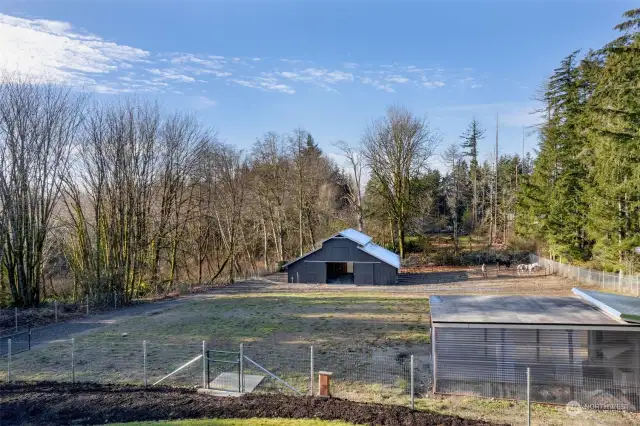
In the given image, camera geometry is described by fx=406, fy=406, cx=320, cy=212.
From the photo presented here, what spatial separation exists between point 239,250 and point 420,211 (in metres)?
20.0

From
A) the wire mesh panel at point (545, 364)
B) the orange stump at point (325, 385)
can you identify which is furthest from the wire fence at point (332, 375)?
the orange stump at point (325, 385)

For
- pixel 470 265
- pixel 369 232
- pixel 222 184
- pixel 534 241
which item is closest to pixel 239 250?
pixel 222 184

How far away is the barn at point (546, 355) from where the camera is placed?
895 centimetres

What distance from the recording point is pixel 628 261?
22141 mm

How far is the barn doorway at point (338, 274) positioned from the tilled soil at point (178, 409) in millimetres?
24550

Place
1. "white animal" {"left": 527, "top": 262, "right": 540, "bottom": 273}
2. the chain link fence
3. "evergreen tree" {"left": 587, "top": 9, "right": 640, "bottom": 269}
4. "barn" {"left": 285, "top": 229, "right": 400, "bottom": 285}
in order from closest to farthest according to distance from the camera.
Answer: the chain link fence < "evergreen tree" {"left": 587, "top": 9, "right": 640, "bottom": 269} < "barn" {"left": 285, "top": 229, "right": 400, "bottom": 285} < "white animal" {"left": 527, "top": 262, "right": 540, "bottom": 273}

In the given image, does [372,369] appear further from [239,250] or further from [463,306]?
[239,250]

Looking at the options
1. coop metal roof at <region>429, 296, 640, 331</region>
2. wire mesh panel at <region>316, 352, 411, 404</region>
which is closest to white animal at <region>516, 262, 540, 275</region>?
coop metal roof at <region>429, 296, 640, 331</region>

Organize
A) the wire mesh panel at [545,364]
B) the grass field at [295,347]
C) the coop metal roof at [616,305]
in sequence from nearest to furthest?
the wire mesh panel at [545,364], the coop metal roof at [616,305], the grass field at [295,347]

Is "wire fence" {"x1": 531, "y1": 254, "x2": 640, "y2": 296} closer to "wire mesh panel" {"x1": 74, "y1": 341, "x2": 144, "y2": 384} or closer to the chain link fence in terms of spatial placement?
the chain link fence

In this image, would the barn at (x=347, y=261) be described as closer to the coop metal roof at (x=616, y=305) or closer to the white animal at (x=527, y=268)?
the white animal at (x=527, y=268)

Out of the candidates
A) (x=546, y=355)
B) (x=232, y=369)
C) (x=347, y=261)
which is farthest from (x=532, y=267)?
(x=232, y=369)

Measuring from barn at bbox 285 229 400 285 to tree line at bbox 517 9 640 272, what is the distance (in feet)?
43.5

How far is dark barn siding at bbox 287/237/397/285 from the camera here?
3184 centimetres
